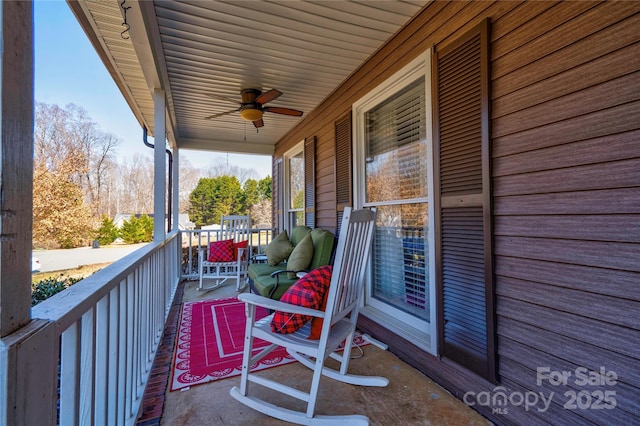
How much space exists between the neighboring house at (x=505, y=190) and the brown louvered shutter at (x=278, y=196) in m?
3.26

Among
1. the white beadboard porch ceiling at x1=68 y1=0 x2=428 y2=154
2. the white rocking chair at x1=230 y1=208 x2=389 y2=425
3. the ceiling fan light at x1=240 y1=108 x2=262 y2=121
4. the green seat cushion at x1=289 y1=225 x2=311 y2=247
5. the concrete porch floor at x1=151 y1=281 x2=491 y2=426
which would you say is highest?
the white beadboard porch ceiling at x1=68 y1=0 x2=428 y2=154

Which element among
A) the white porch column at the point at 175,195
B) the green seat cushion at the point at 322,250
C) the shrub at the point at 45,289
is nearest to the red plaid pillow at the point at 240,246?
the white porch column at the point at 175,195

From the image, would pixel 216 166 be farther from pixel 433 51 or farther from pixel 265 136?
pixel 433 51

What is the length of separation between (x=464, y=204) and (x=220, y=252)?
3.69 meters

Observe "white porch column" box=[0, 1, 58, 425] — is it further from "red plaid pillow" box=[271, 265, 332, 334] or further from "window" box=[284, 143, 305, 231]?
"window" box=[284, 143, 305, 231]

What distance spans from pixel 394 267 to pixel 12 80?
2631mm

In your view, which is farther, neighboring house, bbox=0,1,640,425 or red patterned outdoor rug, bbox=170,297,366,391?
red patterned outdoor rug, bbox=170,297,366,391

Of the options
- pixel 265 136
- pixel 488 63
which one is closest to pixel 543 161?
pixel 488 63

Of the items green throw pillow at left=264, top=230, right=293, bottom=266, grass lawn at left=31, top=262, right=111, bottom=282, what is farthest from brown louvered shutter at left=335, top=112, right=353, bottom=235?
grass lawn at left=31, top=262, right=111, bottom=282

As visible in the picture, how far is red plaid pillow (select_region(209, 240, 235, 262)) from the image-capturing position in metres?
4.57

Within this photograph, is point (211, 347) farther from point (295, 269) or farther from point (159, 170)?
point (159, 170)

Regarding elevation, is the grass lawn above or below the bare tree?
below

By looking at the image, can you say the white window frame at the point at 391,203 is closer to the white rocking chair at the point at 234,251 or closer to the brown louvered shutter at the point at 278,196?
the white rocking chair at the point at 234,251

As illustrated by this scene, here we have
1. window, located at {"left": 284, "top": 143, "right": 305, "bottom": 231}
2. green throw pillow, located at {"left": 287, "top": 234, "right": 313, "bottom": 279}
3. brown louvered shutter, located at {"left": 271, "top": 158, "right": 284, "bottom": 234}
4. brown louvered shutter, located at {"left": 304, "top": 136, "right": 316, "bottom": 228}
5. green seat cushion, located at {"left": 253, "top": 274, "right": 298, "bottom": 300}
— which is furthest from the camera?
brown louvered shutter, located at {"left": 271, "top": 158, "right": 284, "bottom": 234}
